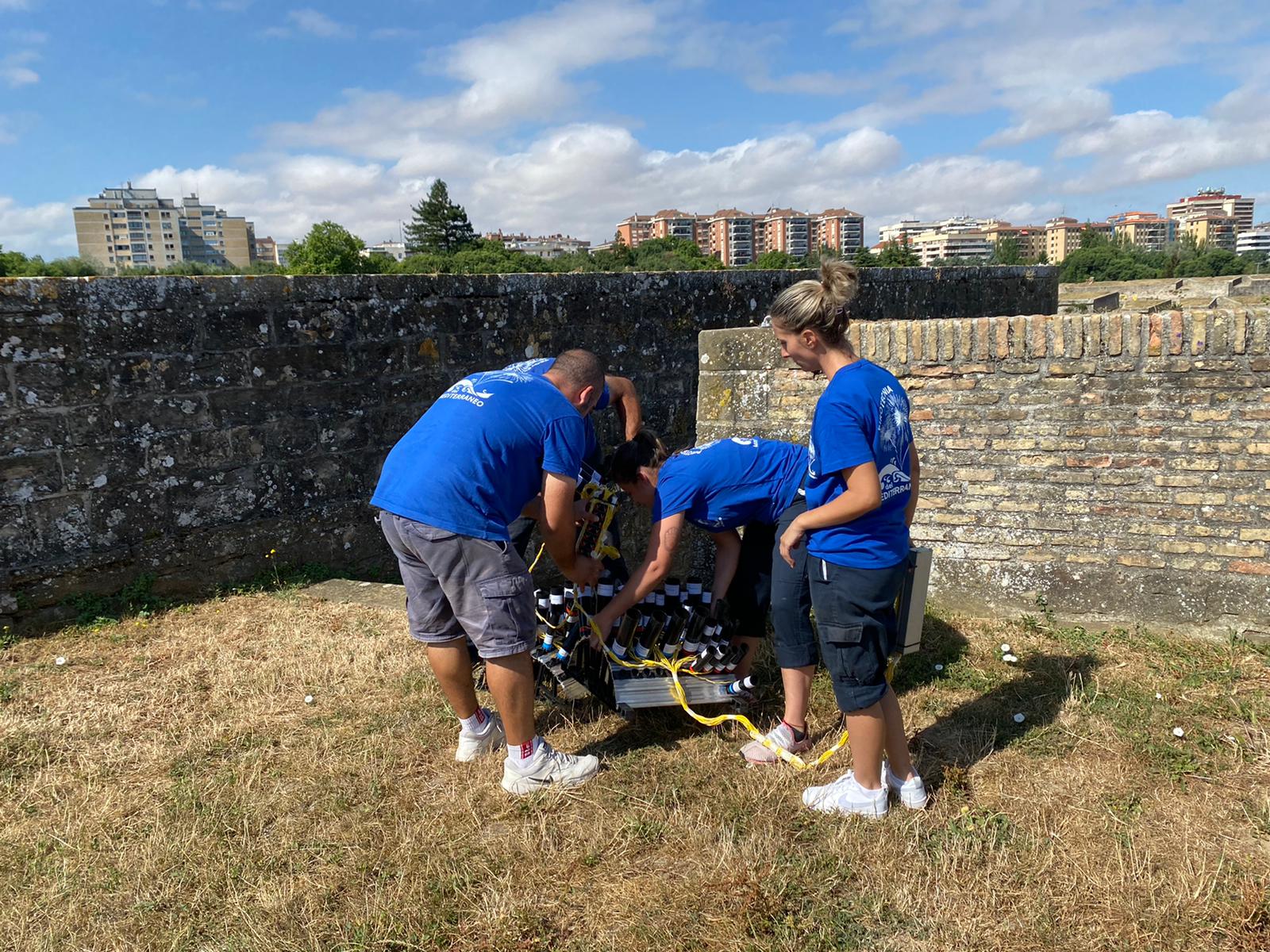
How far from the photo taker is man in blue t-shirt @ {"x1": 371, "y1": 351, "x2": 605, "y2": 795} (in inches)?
118

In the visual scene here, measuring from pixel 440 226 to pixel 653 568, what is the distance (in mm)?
68346

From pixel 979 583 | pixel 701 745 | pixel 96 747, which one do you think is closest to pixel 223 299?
pixel 96 747

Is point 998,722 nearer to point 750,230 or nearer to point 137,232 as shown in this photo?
point 750,230

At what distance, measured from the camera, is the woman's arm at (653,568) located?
11.2 feet

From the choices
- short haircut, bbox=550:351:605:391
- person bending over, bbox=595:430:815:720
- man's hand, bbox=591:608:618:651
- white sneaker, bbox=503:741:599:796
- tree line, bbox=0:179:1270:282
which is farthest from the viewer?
tree line, bbox=0:179:1270:282

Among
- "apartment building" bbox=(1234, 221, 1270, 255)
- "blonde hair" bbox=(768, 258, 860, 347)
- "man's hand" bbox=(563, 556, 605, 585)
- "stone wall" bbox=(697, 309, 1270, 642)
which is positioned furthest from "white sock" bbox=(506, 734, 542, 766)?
"apartment building" bbox=(1234, 221, 1270, 255)

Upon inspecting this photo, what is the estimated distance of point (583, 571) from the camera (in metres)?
3.50

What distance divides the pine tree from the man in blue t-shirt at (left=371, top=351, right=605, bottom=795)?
6640 cm

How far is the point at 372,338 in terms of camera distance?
5.52 m

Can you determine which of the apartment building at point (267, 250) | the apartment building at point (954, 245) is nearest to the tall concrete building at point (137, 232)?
the apartment building at point (267, 250)

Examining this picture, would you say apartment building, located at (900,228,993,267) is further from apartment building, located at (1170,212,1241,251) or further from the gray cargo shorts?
the gray cargo shorts

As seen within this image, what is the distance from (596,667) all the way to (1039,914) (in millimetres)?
1832

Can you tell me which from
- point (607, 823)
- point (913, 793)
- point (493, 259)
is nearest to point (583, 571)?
point (607, 823)

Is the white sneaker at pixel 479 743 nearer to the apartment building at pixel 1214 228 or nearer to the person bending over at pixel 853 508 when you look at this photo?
the person bending over at pixel 853 508
